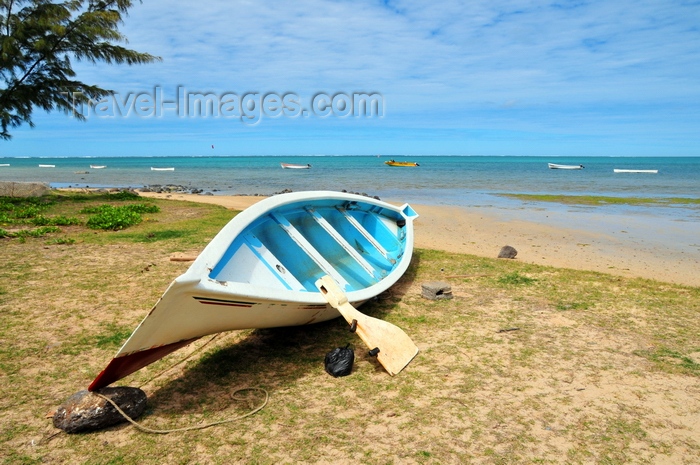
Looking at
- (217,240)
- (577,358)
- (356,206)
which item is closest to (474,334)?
(577,358)

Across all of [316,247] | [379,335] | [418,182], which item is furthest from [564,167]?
[379,335]

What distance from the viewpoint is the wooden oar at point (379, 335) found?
4.58m

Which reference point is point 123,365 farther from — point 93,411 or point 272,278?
point 272,278

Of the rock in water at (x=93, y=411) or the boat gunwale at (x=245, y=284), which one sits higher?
the boat gunwale at (x=245, y=284)

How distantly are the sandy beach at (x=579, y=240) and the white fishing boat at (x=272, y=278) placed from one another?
12.3 ft

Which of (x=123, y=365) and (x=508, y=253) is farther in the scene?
(x=508, y=253)

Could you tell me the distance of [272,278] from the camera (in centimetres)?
486

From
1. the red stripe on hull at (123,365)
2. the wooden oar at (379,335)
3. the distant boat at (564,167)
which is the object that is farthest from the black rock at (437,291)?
the distant boat at (564,167)

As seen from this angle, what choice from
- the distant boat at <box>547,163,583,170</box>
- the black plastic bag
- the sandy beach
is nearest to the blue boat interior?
the black plastic bag

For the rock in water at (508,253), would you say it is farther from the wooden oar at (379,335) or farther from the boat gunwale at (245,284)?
the wooden oar at (379,335)

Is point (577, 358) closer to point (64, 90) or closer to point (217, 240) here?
point (217, 240)

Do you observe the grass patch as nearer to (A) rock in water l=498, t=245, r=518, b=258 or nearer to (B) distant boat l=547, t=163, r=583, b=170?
(A) rock in water l=498, t=245, r=518, b=258

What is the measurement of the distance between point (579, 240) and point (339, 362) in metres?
9.92

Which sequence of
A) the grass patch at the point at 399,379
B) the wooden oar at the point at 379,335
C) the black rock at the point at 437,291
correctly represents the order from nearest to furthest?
1. the grass patch at the point at 399,379
2. the wooden oar at the point at 379,335
3. the black rock at the point at 437,291
